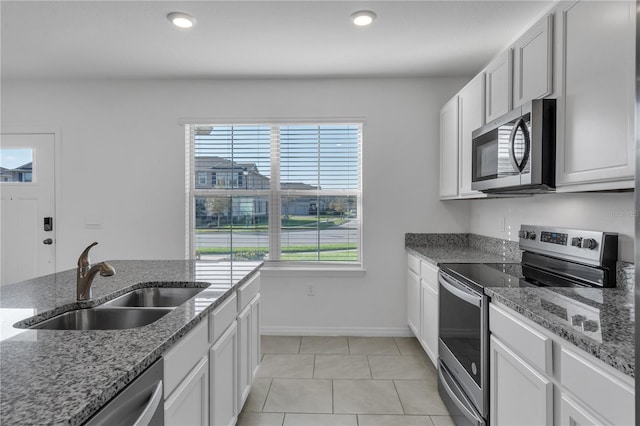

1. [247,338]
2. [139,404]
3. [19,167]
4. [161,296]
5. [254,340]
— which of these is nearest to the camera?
[139,404]

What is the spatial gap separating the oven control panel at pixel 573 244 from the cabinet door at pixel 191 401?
1.84 m

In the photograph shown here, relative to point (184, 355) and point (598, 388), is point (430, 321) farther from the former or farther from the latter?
point (184, 355)

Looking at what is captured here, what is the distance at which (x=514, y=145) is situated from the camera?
1937 millimetres

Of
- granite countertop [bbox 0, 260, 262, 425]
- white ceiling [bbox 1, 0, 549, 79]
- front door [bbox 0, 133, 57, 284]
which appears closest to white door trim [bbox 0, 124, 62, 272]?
front door [bbox 0, 133, 57, 284]

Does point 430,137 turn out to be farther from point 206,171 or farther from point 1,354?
point 1,354

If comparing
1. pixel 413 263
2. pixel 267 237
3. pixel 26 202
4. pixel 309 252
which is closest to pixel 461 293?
pixel 413 263

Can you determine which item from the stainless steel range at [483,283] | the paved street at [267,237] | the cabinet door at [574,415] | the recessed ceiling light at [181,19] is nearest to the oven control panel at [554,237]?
the stainless steel range at [483,283]

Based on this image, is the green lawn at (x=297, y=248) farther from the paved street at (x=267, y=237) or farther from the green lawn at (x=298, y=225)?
the green lawn at (x=298, y=225)

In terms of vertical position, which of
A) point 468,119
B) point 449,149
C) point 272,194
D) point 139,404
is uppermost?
point 468,119

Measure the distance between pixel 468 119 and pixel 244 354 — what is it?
7.49 ft

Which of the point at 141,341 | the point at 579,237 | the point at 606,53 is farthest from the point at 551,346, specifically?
the point at 141,341

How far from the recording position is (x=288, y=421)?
2223 mm

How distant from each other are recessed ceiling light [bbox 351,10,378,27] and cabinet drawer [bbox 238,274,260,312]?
184 centimetres

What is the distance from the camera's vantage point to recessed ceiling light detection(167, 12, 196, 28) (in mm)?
2465
